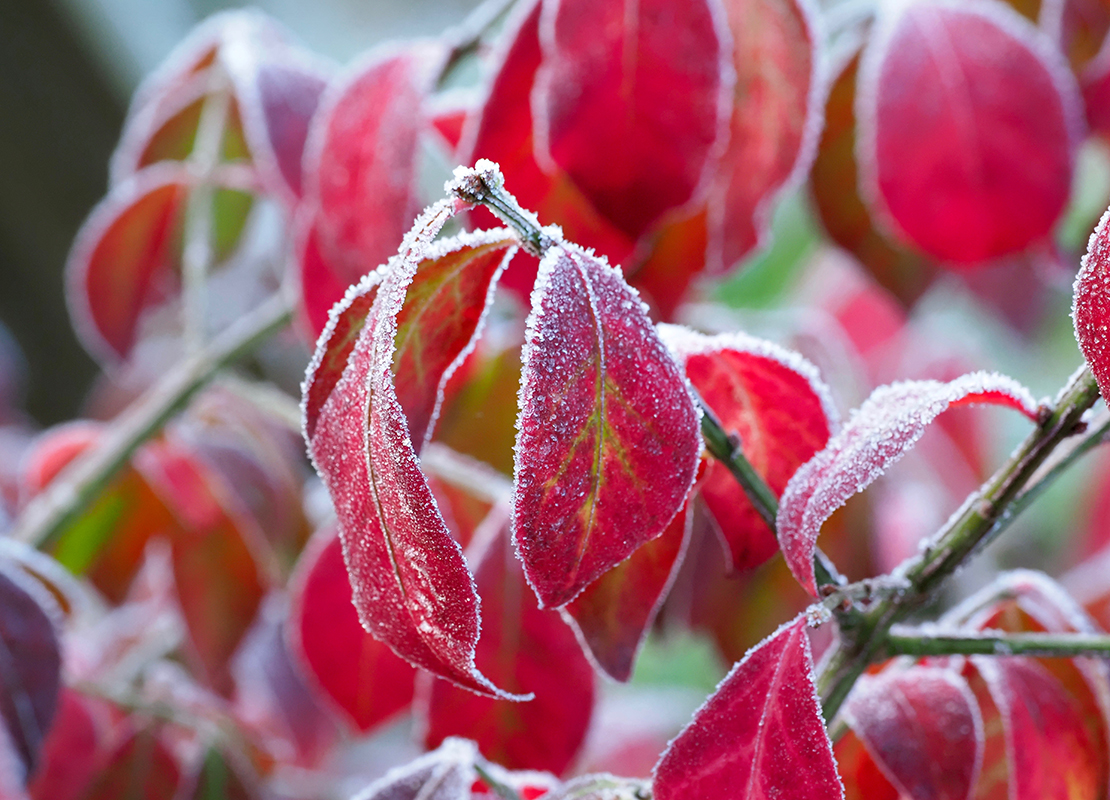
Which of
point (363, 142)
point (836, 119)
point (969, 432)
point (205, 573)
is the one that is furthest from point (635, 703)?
point (363, 142)

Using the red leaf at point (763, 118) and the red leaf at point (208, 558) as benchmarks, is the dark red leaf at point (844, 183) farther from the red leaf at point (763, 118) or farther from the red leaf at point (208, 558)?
the red leaf at point (208, 558)

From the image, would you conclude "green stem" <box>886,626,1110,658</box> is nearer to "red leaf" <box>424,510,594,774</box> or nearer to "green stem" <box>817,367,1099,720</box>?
"green stem" <box>817,367,1099,720</box>

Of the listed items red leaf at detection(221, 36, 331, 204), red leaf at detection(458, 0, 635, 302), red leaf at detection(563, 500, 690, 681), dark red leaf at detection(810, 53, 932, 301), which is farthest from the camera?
dark red leaf at detection(810, 53, 932, 301)

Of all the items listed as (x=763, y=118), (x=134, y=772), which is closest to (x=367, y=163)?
(x=763, y=118)

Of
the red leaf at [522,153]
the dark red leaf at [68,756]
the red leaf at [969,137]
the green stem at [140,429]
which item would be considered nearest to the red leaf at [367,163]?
the red leaf at [522,153]

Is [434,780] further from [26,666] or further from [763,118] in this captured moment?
[763,118]

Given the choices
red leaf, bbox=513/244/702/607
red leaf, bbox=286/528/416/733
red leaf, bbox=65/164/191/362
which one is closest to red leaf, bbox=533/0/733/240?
red leaf, bbox=513/244/702/607
